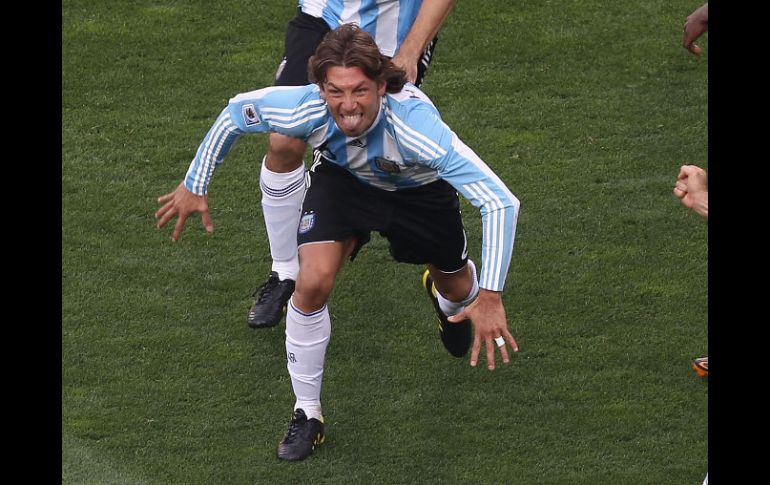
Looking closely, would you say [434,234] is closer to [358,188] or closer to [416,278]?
[358,188]

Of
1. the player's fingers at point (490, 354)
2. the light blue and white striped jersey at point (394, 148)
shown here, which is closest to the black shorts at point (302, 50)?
the light blue and white striped jersey at point (394, 148)

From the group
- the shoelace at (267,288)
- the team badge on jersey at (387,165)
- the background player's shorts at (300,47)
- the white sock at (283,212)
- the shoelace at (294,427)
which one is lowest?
A: the shoelace at (267,288)

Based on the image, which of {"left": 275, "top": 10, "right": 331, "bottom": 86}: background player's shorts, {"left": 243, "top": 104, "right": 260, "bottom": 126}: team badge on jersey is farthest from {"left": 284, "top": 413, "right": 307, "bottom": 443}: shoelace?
{"left": 275, "top": 10, "right": 331, "bottom": 86}: background player's shorts

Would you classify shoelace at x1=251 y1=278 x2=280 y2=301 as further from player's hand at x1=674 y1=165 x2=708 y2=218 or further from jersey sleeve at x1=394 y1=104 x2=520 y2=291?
player's hand at x1=674 y1=165 x2=708 y2=218

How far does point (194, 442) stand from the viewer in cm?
594

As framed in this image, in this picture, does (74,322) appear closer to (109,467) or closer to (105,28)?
(109,467)

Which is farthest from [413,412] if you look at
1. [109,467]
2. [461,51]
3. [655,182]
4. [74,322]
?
[461,51]

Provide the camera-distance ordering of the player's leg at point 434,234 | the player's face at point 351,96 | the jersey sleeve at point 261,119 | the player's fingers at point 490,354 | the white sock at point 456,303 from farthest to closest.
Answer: the white sock at point 456,303, the player's leg at point 434,234, the jersey sleeve at point 261,119, the player's face at point 351,96, the player's fingers at point 490,354

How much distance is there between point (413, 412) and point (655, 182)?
8.54ft

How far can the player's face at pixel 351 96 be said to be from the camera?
5.39 metres

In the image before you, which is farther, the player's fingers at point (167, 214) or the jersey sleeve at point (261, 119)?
the player's fingers at point (167, 214)

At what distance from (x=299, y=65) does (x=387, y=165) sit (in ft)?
3.34

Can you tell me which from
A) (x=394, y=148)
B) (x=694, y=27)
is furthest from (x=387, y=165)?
(x=694, y=27)

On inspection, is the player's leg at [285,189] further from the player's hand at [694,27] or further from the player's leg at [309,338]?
the player's hand at [694,27]
